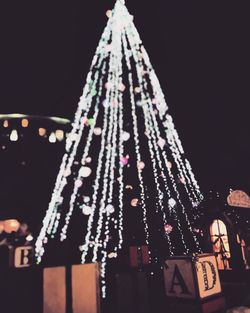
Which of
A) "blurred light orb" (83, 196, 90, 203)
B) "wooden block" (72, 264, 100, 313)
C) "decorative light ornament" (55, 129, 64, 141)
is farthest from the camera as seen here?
"decorative light ornament" (55, 129, 64, 141)

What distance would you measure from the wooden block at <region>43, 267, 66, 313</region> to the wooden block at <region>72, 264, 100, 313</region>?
17 cm

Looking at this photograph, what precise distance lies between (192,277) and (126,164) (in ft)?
26.1

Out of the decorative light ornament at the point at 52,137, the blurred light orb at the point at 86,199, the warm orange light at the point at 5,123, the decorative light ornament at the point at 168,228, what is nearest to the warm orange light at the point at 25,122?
the warm orange light at the point at 5,123

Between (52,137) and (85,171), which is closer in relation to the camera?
(85,171)

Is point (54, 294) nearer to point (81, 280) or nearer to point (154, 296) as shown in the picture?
point (81, 280)

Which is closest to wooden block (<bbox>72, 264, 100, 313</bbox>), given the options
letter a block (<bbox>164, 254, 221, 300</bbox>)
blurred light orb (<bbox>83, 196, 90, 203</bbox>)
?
letter a block (<bbox>164, 254, 221, 300</bbox>)

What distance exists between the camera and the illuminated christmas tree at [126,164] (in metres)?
8.20

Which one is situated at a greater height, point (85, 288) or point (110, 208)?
point (110, 208)

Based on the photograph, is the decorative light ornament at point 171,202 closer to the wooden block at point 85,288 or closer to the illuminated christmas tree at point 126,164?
the illuminated christmas tree at point 126,164

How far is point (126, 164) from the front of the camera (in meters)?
12.9

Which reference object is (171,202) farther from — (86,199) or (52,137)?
(52,137)

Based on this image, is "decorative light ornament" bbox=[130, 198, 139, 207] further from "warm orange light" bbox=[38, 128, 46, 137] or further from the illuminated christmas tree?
"warm orange light" bbox=[38, 128, 46, 137]

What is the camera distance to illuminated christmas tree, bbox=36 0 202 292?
8.20 metres

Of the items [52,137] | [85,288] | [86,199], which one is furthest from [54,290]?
[52,137]
